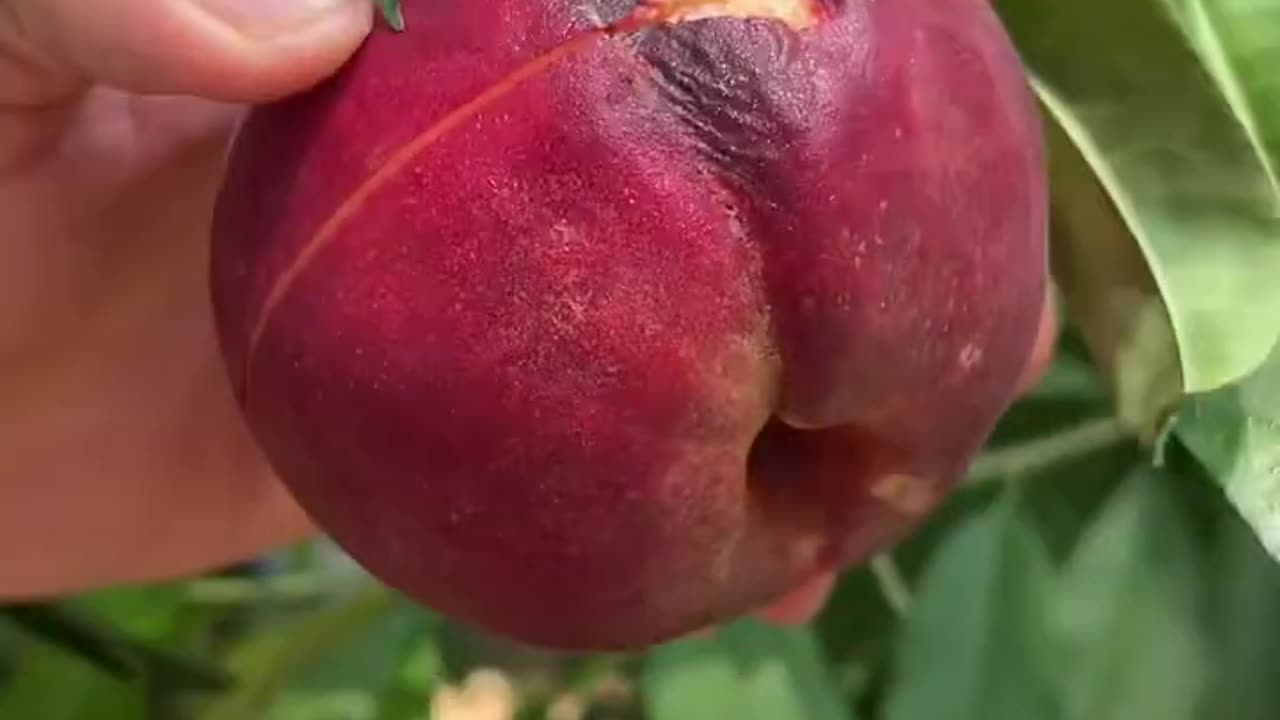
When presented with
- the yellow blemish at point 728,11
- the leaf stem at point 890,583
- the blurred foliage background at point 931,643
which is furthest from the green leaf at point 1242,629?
the yellow blemish at point 728,11

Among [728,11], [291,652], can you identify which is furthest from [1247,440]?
[291,652]

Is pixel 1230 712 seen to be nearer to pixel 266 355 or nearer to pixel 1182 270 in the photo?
pixel 1182 270

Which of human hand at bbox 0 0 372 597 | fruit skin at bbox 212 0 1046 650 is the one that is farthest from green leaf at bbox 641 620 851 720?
fruit skin at bbox 212 0 1046 650

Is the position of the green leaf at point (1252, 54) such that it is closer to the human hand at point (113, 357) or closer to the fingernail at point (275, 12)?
the fingernail at point (275, 12)

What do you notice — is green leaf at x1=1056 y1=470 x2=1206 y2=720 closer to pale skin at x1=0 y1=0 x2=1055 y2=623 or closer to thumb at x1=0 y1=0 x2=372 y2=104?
pale skin at x1=0 y1=0 x2=1055 y2=623

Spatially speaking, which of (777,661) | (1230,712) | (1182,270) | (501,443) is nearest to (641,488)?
(501,443)

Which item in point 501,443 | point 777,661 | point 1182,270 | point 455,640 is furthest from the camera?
point 455,640
